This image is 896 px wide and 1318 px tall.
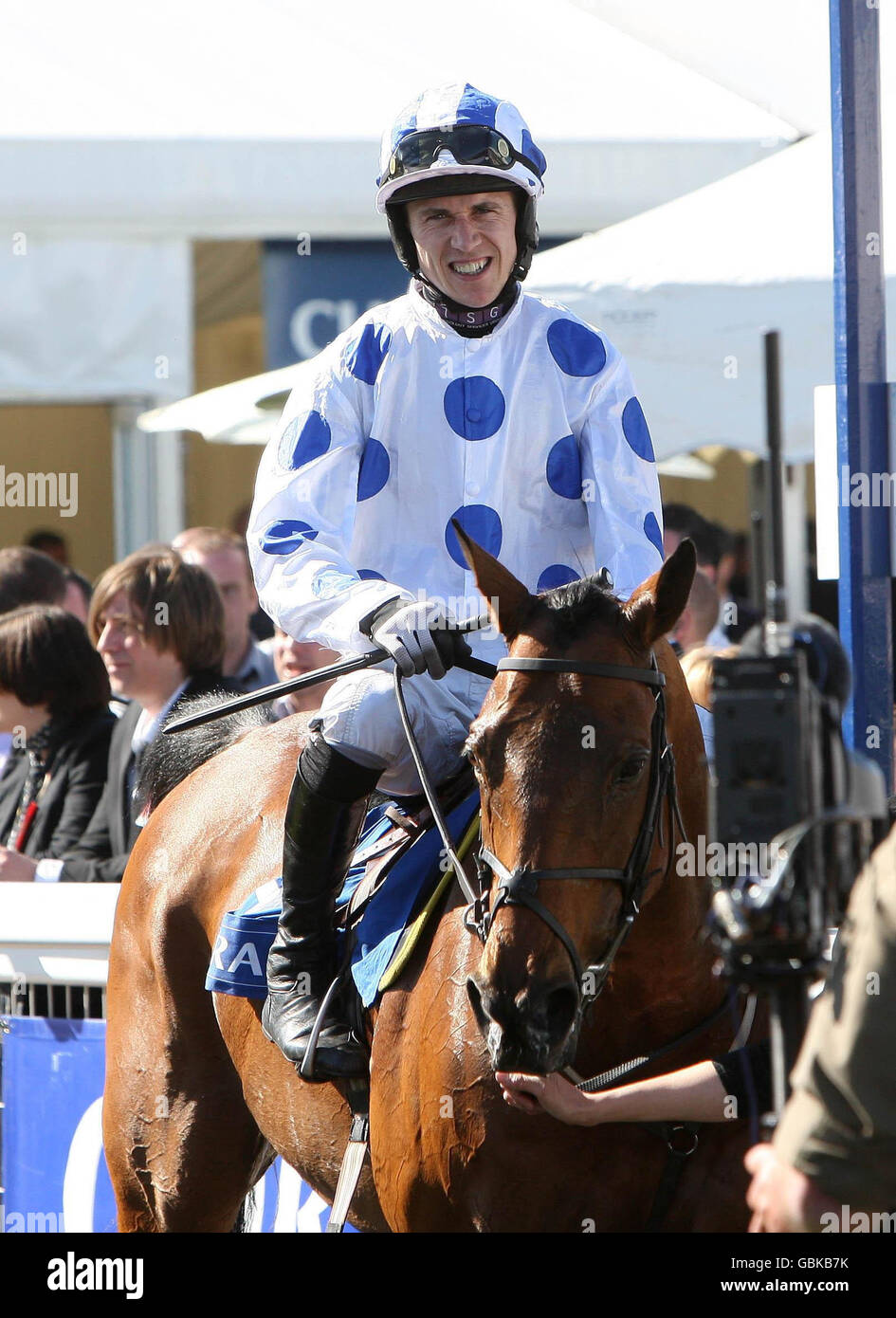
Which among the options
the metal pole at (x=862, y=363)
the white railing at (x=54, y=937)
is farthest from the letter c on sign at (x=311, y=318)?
the metal pole at (x=862, y=363)

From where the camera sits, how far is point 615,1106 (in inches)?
111

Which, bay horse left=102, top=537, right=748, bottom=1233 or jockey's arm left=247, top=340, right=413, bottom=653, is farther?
jockey's arm left=247, top=340, right=413, bottom=653

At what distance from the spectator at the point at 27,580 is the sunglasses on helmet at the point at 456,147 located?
3.56 meters

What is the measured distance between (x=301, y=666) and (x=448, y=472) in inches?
89.2

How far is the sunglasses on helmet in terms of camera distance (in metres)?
3.30

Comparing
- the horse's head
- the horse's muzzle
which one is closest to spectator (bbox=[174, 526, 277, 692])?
the horse's head

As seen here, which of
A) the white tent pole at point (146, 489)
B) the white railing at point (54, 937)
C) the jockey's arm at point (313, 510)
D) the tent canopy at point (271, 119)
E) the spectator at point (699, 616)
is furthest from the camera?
the white tent pole at point (146, 489)

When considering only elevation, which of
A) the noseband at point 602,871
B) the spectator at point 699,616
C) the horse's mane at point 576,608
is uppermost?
the spectator at point 699,616

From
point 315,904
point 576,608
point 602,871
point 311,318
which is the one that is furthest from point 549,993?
point 311,318

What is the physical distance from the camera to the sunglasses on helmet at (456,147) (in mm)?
3299

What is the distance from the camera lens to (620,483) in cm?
333

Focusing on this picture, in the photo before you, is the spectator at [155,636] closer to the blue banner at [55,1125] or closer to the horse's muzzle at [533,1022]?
the blue banner at [55,1125]

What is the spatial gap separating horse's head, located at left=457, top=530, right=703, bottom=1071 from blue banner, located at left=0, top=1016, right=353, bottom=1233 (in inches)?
87.8

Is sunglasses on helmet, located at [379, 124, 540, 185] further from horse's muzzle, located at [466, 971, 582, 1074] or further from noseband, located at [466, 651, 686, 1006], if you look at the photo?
horse's muzzle, located at [466, 971, 582, 1074]
